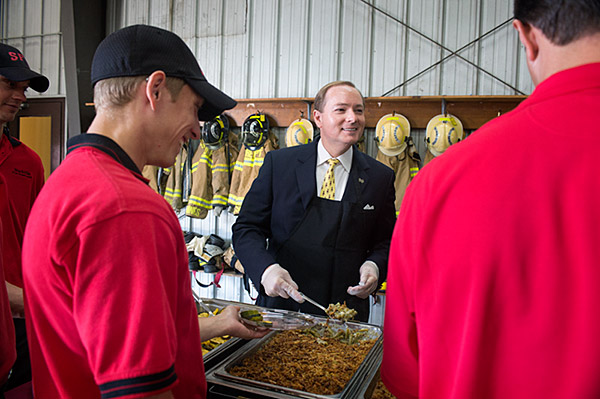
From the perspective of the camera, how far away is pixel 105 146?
3.24 feet

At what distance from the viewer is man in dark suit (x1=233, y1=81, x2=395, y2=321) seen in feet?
8.04

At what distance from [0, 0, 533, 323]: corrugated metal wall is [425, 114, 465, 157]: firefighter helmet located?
0.35m

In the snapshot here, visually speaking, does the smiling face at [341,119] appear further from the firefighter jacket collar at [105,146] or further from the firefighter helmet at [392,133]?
the firefighter helmet at [392,133]

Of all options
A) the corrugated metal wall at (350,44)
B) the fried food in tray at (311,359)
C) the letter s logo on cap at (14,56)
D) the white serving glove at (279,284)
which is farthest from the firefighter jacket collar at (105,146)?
the corrugated metal wall at (350,44)

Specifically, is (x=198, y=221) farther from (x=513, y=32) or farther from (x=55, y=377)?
(x=55, y=377)

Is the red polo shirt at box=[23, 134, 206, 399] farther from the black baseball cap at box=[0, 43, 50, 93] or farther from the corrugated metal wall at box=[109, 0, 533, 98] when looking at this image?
the corrugated metal wall at box=[109, 0, 533, 98]

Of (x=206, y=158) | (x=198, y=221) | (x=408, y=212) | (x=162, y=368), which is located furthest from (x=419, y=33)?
(x=162, y=368)

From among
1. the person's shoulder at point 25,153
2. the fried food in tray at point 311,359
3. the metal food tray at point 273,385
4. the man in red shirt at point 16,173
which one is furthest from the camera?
the person's shoulder at point 25,153

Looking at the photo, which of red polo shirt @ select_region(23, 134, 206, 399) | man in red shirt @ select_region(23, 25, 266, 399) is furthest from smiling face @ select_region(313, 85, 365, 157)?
red polo shirt @ select_region(23, 134, 206, 399)

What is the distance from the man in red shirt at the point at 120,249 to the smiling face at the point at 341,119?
144 centimetres

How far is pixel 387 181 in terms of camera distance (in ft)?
8.70

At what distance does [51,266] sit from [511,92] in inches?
189

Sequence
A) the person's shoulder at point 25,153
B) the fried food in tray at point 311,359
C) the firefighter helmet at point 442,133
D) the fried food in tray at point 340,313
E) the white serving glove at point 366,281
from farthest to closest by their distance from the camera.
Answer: the firefighter helmet at point 442,133, the person's shoulder at point 25,153, the white serving glove at point 366,281, the fried food in tray at point 340,313, the fried food in tray at point 311,359

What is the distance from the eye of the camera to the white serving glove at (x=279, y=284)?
79.0 inches
